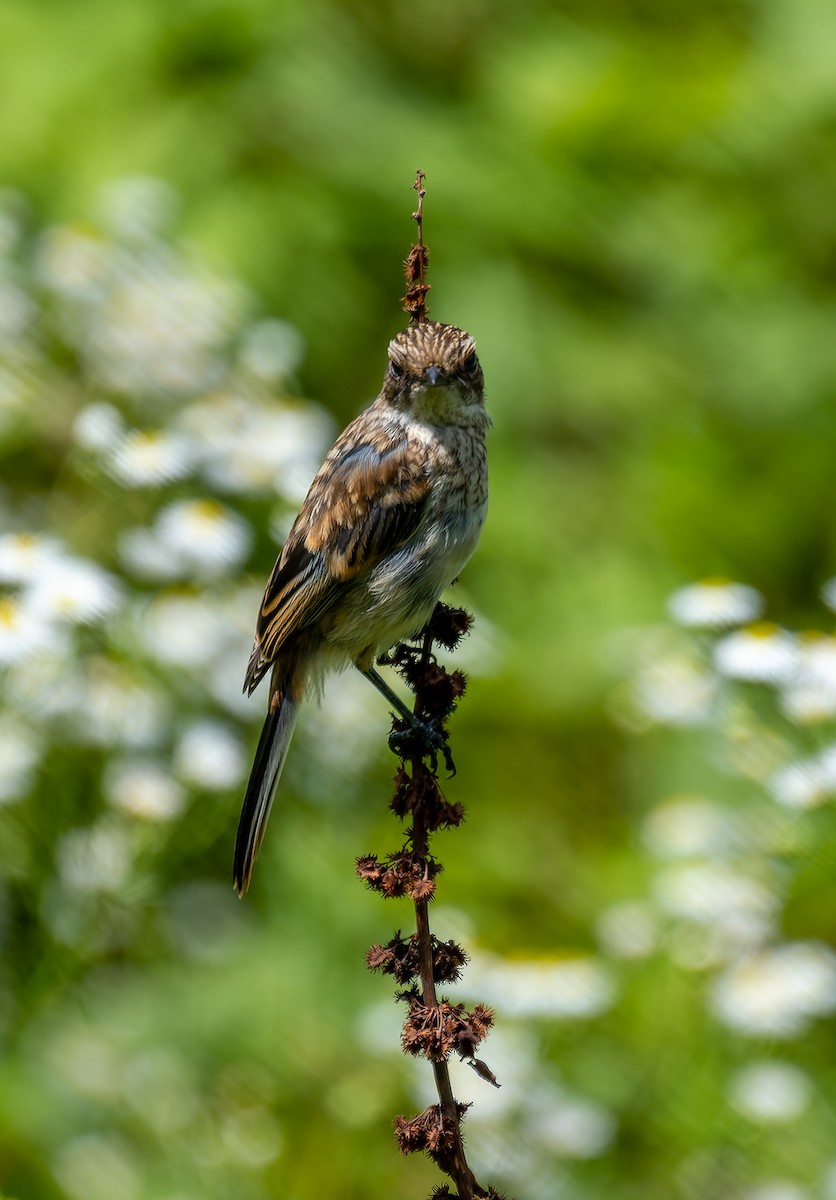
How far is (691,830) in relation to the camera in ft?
14.2

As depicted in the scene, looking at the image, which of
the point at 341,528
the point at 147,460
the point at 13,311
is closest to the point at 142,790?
the point at 147,460

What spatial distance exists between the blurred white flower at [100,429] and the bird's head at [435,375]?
0.95m

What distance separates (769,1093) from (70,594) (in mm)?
1986

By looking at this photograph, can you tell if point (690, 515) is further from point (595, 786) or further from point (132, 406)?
point (132, 406)

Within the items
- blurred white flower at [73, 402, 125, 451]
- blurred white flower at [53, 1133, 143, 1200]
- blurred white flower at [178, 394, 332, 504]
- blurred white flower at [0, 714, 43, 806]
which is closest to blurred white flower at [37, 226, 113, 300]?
blurred white flower at [178, 394, 332, 504]

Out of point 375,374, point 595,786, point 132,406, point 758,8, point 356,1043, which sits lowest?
point 356,1043

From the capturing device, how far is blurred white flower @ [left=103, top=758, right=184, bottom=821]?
3807 mm

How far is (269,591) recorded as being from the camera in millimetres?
3268

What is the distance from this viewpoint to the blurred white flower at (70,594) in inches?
141

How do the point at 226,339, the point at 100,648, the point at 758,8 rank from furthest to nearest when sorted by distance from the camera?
the point at 758,8, the point at 226,339, the point at 100,648

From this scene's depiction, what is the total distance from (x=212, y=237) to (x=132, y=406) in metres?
1.22

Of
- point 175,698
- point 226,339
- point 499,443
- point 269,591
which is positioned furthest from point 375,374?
point 269,591

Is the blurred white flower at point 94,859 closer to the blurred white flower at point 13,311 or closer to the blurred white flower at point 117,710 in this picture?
the blurred white flower at point 117,710

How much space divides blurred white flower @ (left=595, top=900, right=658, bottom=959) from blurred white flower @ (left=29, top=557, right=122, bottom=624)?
1583 mm
